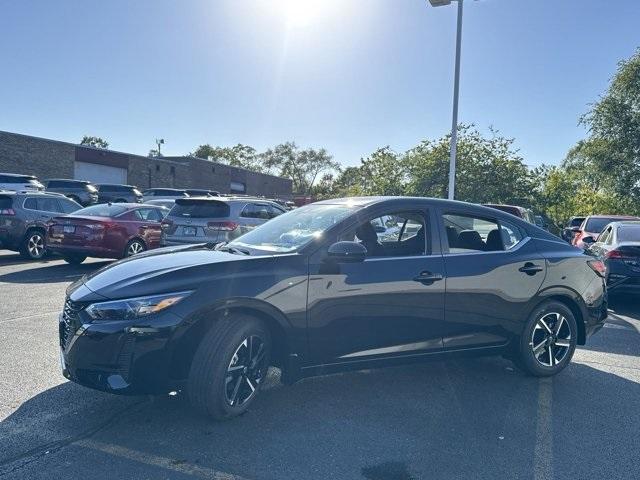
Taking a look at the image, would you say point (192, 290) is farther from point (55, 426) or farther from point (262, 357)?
point (55, 426)

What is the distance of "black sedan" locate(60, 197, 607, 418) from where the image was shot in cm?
337

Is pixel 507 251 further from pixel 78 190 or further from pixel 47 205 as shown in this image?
pixel 78 190

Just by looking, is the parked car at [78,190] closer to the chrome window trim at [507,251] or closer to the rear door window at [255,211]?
the rear door window at [255,211]

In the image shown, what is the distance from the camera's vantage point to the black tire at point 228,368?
11.2 ft

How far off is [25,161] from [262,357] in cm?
3231

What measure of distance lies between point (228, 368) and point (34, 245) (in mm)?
10004

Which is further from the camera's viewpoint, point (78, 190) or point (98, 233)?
point (78, 190)

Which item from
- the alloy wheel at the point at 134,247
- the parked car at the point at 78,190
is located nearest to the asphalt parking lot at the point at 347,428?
the alloy wheel at the point at 134,247

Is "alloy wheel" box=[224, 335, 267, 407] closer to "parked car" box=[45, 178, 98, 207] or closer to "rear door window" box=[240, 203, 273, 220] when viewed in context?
"rear door window" box=[240, 203, 273, 220]

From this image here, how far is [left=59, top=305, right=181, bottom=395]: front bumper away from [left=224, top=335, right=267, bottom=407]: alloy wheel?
453mm

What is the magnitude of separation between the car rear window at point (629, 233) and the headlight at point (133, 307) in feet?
26.3

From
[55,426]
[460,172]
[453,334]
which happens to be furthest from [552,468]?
[460,172]

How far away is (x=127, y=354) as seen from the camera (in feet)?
10.8

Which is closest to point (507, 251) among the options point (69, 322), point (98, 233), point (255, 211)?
point (69, 322)
